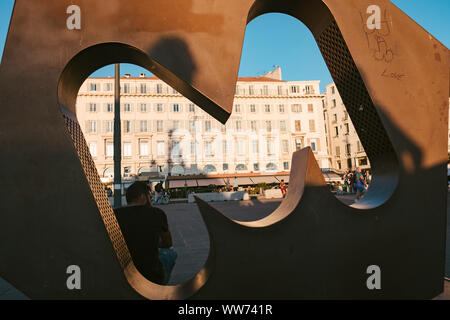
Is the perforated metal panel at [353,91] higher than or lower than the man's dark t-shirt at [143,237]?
higher

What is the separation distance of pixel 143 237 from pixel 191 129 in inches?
1644

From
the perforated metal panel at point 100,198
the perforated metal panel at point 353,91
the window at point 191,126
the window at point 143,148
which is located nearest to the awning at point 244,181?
the window at point 191,126

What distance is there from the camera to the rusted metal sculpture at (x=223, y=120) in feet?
8.43

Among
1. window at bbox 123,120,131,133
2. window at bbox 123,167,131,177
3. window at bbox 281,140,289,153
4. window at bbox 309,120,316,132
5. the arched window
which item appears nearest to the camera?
window at bbox 123,167,131,177

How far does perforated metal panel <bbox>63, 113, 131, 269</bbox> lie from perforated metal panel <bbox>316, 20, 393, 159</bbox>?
3.06 meters

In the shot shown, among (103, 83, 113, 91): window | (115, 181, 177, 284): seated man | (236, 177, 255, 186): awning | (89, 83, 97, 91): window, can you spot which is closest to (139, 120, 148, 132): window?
(103, 83, 113, 91): window

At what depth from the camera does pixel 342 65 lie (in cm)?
337

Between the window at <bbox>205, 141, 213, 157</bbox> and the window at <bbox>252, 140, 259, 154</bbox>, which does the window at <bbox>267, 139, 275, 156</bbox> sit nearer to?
the window at <bbox>252, 140, 259, 154</bbox>

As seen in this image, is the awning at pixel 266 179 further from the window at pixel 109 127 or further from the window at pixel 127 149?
the window at pixel 109 127

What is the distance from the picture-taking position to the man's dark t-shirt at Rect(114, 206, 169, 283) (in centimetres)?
304

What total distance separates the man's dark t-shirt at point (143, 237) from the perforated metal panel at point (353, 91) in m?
2.72

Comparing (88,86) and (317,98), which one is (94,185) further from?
(317,98)
